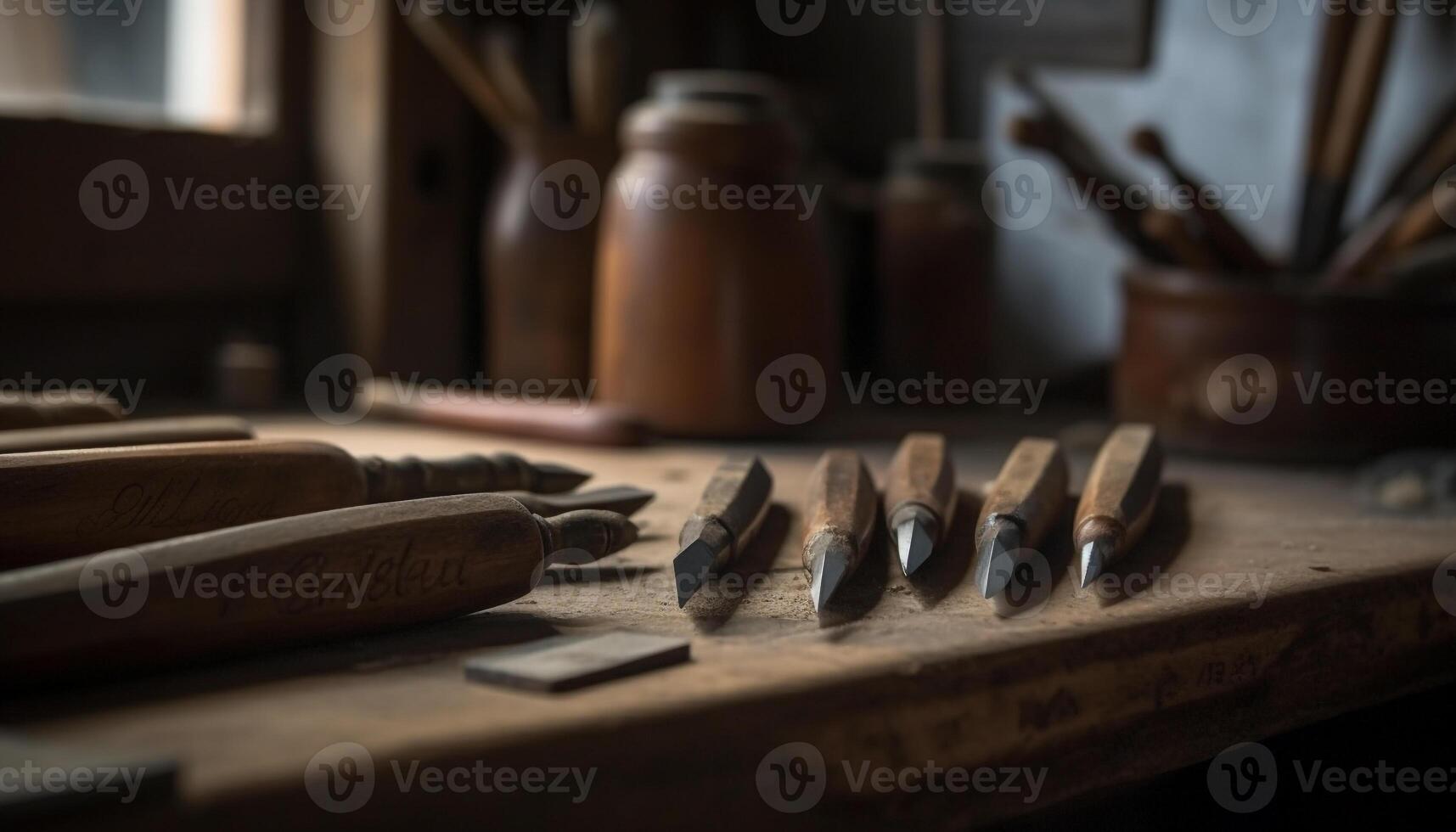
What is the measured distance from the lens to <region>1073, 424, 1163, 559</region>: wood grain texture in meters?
0.68

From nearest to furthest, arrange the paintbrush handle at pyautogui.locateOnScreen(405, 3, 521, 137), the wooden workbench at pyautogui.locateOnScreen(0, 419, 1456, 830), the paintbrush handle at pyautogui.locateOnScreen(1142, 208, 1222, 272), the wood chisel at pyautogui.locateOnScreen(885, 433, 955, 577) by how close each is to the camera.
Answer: the wooden workbench at pyautogui.locateOnScreen(0, 419, 1456, 830) → the wood chisel at pyautogui.locateOnScreen(885, 433, 955, 577) → the paintbrush handle at pyautogui.locateOnScreen(1142, 208, 1222, 272) → the paintbrush handle at pyautogui.locateOnScreen(405, 3, 521, 137)

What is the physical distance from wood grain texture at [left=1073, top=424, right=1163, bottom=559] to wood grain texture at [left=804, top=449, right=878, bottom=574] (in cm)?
10

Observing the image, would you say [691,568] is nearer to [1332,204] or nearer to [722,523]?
[722,523]

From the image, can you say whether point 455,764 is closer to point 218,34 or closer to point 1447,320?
point 1447,320

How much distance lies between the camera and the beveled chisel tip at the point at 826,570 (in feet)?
1.91

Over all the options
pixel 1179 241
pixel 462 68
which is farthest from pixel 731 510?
pixel 462 68

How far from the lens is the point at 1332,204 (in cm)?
112

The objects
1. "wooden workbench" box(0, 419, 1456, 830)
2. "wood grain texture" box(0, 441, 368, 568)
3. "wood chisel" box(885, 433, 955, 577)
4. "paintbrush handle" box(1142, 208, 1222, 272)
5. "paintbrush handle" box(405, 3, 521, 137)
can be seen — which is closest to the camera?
"wooden workbench" box(0, 419, 1456, 830)

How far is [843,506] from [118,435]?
35 cm

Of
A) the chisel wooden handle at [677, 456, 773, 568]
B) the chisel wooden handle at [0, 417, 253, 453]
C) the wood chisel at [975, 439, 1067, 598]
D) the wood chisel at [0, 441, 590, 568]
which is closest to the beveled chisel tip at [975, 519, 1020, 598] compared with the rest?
the wood chisel at [975, 439, 1067, 598]

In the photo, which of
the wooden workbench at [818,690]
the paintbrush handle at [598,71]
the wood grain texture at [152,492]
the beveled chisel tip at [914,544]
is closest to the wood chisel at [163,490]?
the wood grain texture at [152,492]

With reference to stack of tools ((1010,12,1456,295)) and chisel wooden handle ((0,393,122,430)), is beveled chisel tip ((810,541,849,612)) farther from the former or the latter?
stack of tools ((1010,12,1456,295))

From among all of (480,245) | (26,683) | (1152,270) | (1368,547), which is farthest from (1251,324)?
(26,683)

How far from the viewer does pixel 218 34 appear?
4.37ft
